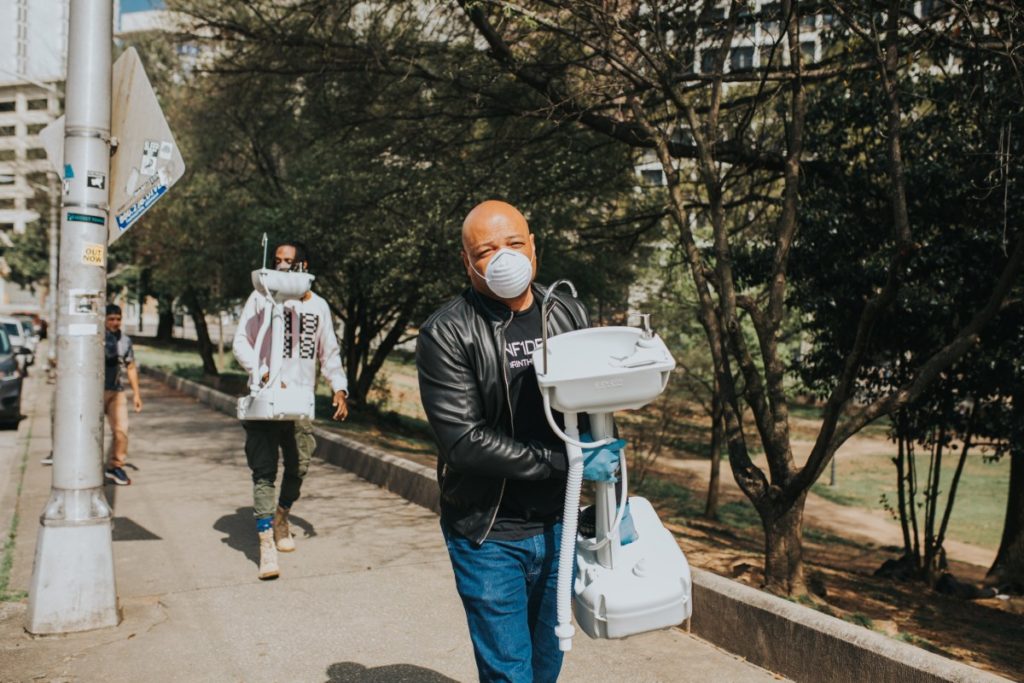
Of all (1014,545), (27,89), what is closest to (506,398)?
(1014,545)

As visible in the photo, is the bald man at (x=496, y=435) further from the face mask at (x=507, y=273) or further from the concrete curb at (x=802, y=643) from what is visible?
the concrete curb at (x=802, y=643)

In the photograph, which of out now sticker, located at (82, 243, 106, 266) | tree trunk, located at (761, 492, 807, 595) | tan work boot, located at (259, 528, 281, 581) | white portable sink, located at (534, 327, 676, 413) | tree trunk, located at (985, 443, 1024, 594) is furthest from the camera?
tree trunk, located at (985, 443, 1024, 594)

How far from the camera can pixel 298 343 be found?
623cm

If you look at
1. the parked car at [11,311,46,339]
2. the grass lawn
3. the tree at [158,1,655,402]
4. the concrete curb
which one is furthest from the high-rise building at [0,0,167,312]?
the grass lawn

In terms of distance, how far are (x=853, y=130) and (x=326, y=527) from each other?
22.1 ft

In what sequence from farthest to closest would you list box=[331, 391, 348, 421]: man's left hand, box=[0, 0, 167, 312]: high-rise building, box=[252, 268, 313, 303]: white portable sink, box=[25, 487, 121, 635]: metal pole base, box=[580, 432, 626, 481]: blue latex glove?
box=[0, 0, 167, 312]: high-rise building → box=[331, 391, 348, 421]: man's left hand → box=[252, 268, 313, 303]: white portable sink → box=[25, 487, 121, 635]: metal pole base → box=[580, 432, 626, 481]: blue latex glove

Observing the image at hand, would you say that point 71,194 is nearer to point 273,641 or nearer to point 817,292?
point 273,641

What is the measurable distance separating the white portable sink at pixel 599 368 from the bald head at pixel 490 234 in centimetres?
37

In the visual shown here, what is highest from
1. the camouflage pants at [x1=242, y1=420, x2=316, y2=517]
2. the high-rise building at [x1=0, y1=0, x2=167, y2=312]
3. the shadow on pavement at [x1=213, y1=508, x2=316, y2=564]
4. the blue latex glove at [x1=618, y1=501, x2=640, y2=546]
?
the high-rise building at [x1=0, y1=0, x2=167, y2=312]

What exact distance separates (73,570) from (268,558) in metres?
1.39

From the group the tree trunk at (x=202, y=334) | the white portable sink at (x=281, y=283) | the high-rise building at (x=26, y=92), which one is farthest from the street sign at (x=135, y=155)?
the tree trunk at (x=202, y=334)

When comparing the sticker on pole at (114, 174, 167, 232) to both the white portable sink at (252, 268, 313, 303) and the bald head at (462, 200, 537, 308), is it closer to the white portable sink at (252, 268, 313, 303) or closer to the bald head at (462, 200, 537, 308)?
the white portable sink at (252, 268, 313, 303)

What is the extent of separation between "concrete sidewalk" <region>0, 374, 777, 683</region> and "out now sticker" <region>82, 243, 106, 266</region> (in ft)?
6.53

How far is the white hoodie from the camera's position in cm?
611
